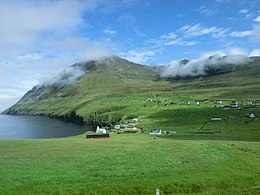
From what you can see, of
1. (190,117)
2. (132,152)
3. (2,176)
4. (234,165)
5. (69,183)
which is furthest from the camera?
(190,117)

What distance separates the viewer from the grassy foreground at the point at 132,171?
3344cm

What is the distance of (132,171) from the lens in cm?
3884

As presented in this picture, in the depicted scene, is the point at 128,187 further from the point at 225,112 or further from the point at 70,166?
the point at 225,112

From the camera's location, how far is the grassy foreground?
33.4 metres

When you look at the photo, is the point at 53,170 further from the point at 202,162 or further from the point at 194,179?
the point at 202,162

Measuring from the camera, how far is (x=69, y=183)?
113 ft

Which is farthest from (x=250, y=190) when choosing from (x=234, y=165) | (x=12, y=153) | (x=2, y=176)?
(x=12, y=153)

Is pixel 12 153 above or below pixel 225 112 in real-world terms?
below

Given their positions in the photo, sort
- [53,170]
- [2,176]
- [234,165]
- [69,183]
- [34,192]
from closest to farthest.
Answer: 1. [34,192]
2. [69,183]
3. [2,176]
4. [53,170]
5. [234,165]

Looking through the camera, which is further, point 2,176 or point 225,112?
point 225,112

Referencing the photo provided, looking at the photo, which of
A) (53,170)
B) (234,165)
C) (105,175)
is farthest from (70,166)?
(234,165)

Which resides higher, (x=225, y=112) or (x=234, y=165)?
(x=225, y=112)

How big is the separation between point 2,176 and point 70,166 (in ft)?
29.4

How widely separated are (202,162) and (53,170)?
21.4 meters
